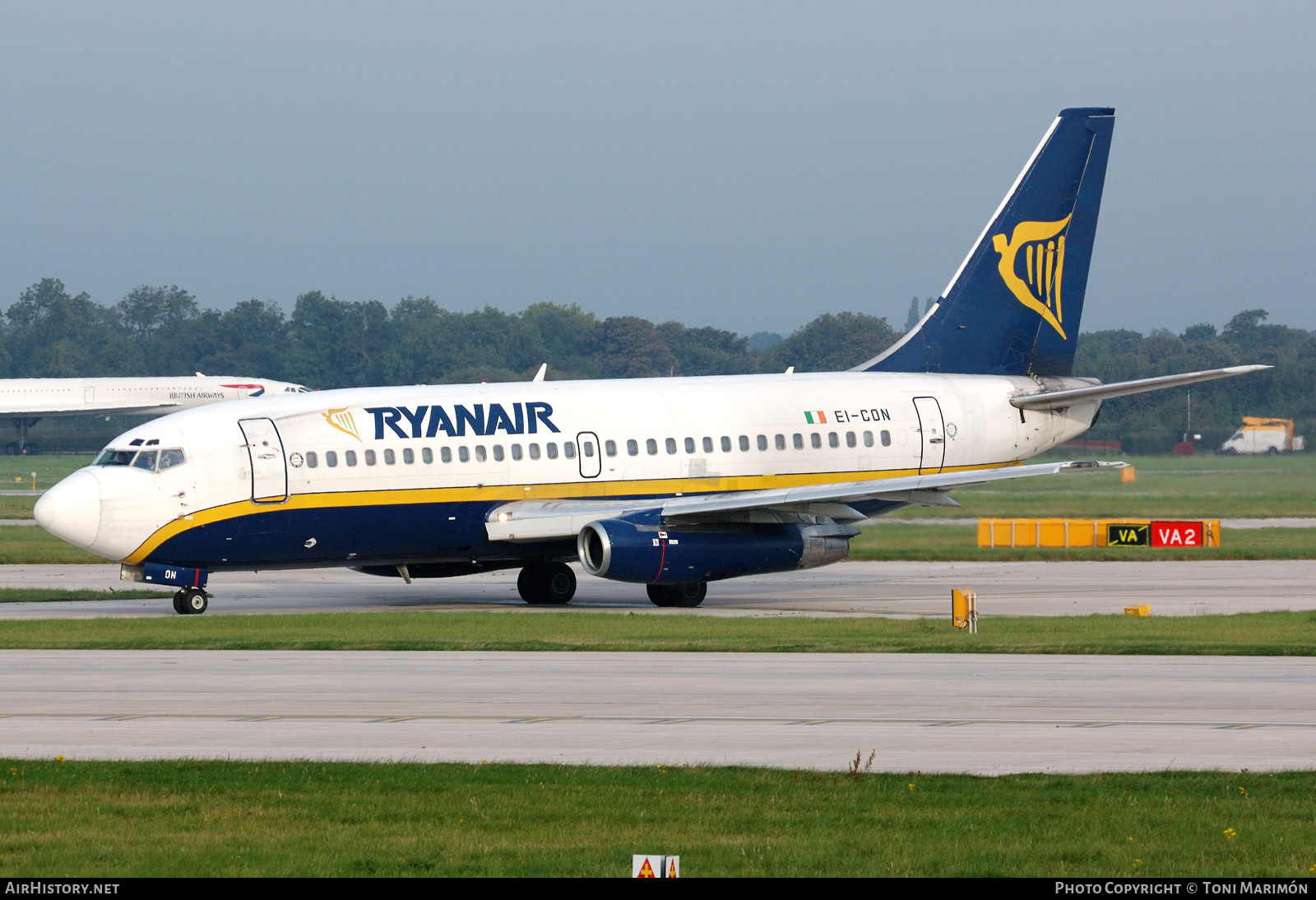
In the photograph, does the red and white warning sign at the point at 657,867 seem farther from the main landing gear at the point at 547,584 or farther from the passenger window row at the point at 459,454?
the main landing gear at the point at 547,584

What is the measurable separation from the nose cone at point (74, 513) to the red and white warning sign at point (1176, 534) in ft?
95.5

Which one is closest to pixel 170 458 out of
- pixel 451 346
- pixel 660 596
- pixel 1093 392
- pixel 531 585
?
pixel 531 585

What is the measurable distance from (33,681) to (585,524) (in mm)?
12981

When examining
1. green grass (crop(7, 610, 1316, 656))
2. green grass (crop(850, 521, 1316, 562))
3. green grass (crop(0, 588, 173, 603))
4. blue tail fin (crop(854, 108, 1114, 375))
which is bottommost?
green grass (crop(850, 521, 1316, 562))

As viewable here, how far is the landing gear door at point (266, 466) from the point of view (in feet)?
105

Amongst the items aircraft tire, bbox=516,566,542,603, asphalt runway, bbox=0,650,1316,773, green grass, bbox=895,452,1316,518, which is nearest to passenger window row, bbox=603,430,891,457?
aircraft tire, bbox=516,566,542,603

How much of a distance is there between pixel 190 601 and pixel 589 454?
8334mm

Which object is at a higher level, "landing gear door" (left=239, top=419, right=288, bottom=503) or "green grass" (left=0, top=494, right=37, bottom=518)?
"landing gear door" (left=239, top=419, right=288, bottom=503)

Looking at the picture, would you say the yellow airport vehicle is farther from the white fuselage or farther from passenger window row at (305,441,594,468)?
passenger window row at (305,441,594,468)

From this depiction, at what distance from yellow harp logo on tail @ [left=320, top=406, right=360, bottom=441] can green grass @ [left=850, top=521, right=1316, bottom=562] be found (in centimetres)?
1818

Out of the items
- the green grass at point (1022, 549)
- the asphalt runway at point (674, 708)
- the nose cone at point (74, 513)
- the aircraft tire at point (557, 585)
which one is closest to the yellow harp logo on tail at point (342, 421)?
the nose cone at point (74, 513)

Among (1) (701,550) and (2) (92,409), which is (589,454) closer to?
(1) (701,550)

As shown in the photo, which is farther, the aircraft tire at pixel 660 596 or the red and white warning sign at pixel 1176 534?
the red and white warning sign at pixel 1176 534

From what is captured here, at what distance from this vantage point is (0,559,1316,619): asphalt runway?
33.2m
